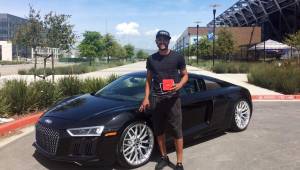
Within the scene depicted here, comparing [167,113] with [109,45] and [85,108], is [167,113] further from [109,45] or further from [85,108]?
[109,45]

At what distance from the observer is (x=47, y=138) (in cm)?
532

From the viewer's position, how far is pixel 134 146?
5.42 m

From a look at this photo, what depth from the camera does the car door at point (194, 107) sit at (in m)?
6.19

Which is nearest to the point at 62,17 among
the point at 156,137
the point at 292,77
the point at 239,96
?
the point at 292,77

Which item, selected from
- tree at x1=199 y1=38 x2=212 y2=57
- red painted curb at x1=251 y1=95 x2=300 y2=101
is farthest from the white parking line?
tree at x1=199 y1=38 x2=212 y2=57

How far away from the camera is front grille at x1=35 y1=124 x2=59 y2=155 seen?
5172 mm

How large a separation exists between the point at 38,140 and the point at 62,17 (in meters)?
12.0

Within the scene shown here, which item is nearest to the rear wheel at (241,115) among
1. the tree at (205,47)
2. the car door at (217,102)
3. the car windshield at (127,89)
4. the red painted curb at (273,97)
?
the car door at (217,102)

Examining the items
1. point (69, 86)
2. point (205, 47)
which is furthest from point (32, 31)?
point (205, 47)

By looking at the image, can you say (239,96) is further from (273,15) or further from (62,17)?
(273,15)

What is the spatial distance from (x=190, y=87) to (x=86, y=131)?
2.19 meters

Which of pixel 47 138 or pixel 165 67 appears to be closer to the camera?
pixel 165 67

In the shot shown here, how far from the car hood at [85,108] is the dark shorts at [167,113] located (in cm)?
57

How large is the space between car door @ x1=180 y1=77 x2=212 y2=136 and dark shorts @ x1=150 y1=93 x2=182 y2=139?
92 centimetres
